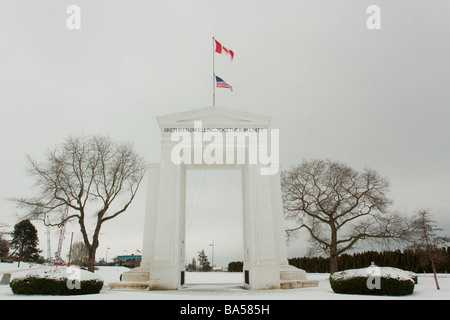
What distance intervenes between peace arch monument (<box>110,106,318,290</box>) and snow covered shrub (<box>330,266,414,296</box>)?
4.51 metres

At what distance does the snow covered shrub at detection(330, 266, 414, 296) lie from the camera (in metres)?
12.9

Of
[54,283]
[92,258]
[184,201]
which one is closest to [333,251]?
[184,201]

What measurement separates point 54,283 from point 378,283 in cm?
1295

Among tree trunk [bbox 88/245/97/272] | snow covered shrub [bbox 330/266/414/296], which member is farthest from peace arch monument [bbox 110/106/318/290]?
tree trunk [bbox 88/245/97/272]

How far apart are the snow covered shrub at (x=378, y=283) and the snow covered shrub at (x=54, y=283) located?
10985mm

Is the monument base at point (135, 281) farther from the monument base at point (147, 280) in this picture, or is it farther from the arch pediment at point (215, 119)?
the arch pediment at point (215, 119)

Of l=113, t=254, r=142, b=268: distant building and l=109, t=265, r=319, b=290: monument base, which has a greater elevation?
l=109, t=265, r=319, b=290: monument base

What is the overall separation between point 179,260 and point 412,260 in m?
29.4

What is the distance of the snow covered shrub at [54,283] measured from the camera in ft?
42.8

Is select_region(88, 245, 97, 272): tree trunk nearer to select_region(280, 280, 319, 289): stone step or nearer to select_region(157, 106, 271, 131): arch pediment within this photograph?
select_region(157, 106, 271, 131): arch pediment

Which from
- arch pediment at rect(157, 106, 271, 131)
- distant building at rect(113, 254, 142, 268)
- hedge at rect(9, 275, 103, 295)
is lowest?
distant building at rect(113, 254, 142, 268)

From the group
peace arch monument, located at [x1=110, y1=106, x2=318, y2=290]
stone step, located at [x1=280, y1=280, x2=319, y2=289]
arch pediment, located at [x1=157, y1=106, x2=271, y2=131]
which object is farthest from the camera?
arch pediment, located at [x1=157, y1=106, x2=271, y2=131]
